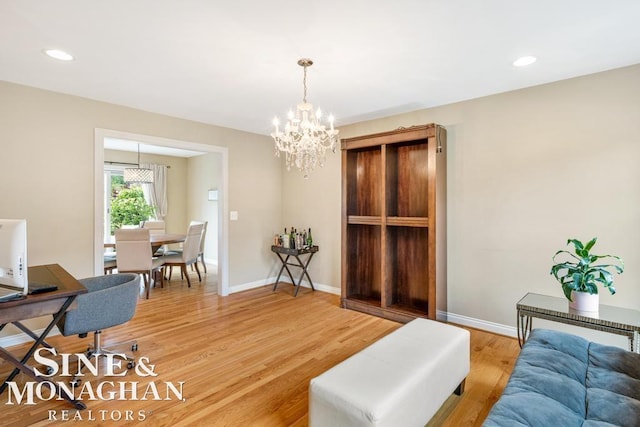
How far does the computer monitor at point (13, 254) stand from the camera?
184 centimetres

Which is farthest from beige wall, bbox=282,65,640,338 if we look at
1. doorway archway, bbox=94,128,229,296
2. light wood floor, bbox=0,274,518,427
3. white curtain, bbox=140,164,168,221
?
white curtain, bbox=140,164,168,221

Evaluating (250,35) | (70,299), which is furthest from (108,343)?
(250,35)

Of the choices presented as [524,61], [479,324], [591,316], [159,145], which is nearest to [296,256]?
[159,145]

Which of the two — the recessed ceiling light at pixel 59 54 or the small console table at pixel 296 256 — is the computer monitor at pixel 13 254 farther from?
the small console table at pixel 296 256

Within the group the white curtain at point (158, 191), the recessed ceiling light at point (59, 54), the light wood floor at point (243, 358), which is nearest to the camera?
the light wood floor at point (243, 358)

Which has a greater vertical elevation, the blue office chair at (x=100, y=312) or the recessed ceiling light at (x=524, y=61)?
the recessed ceiling light at (x=524, y=61)

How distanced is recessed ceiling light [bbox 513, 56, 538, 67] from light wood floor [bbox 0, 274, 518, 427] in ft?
8.37

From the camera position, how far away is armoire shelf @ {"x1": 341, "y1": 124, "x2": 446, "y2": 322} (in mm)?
3484

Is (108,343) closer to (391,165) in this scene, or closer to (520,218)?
(391,165)

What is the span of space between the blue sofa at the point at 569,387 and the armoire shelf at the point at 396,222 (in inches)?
60.5

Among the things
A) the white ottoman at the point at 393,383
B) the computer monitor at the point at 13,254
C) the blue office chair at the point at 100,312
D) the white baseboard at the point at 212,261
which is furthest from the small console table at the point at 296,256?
the computer monitor at the point at 13,254

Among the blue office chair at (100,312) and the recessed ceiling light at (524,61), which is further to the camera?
the recessed ceiling light at (524,61)

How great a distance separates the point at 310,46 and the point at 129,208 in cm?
638

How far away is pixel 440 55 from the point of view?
2.54 m
